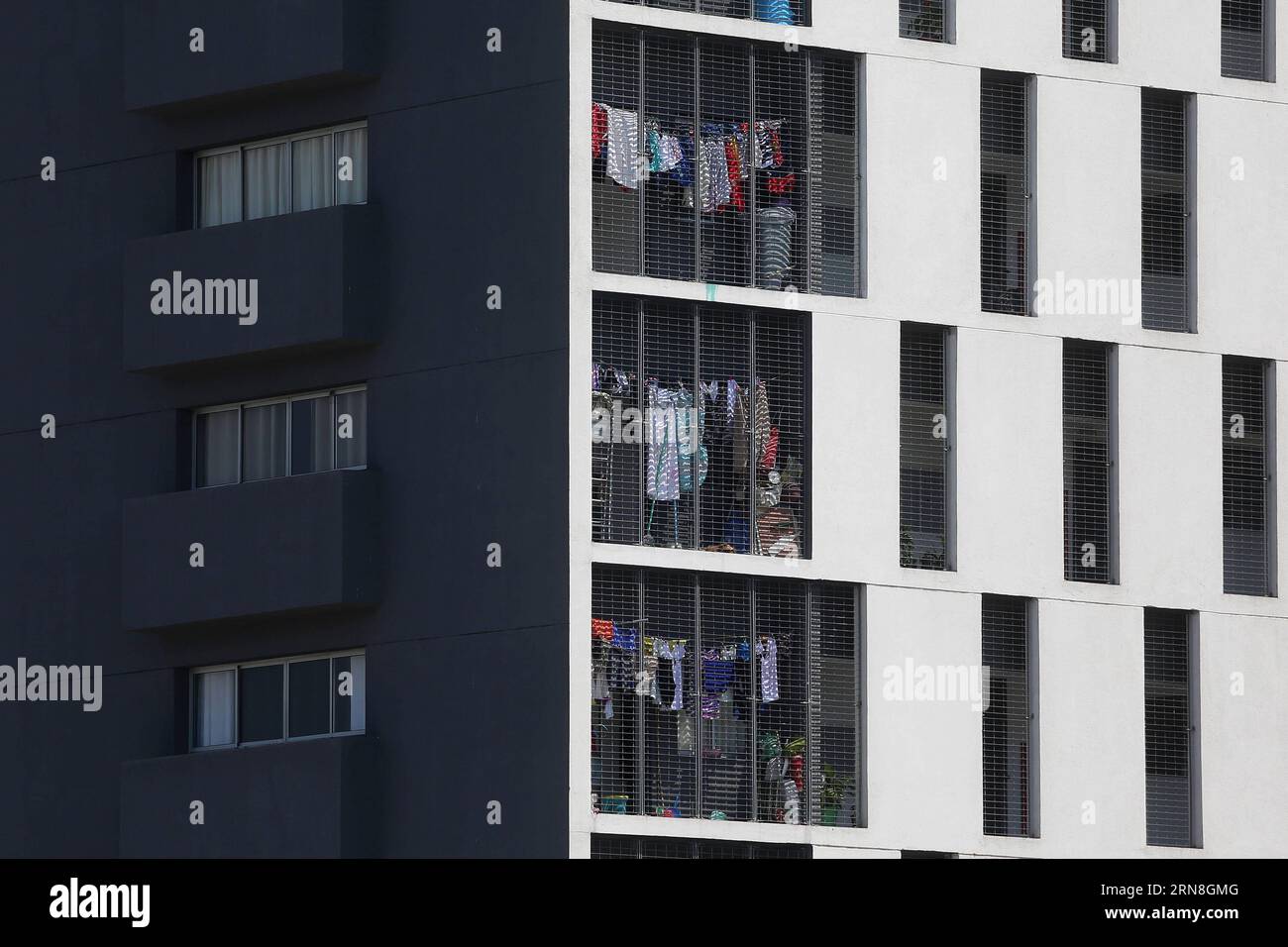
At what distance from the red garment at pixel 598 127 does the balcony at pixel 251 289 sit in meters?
3.37

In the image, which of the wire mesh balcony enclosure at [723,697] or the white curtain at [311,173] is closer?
the wire mesh balcony enclosure at [723,697]

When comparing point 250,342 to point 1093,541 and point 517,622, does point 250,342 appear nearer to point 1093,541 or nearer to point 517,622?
point 517,622

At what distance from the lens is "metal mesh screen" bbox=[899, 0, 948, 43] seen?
47656 mm

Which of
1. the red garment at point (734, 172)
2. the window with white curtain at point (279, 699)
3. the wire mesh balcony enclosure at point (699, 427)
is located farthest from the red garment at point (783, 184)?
the window with white curtain at point (279, 699)

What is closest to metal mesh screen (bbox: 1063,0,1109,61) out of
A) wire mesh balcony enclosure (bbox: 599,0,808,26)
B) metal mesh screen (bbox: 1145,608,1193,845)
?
wire mesh balcony enclosure (bbox: 599,0,808,26)

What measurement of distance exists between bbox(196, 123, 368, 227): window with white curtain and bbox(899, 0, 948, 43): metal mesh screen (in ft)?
26.1

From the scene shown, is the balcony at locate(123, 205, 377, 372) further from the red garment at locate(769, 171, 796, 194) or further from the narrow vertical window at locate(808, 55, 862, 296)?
the narrow vertical window at locate(808, 55, 862, 296)

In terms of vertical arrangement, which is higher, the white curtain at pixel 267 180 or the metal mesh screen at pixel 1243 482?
the white curtain at pixel 267 180

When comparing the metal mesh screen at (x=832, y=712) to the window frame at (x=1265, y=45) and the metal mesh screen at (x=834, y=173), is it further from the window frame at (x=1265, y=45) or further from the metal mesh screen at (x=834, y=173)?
the window frame at (x=1265, y=45)

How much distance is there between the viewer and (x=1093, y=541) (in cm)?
4784

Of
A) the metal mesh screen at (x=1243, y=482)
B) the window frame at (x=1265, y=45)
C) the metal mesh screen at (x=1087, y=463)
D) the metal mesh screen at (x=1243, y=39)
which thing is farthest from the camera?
the metal mesh screen at (x=1243, y=39)

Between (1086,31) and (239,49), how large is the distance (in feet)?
41.2

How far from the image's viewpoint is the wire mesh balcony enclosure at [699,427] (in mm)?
44906

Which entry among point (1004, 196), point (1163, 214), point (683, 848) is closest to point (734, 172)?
point (1004, 196)
